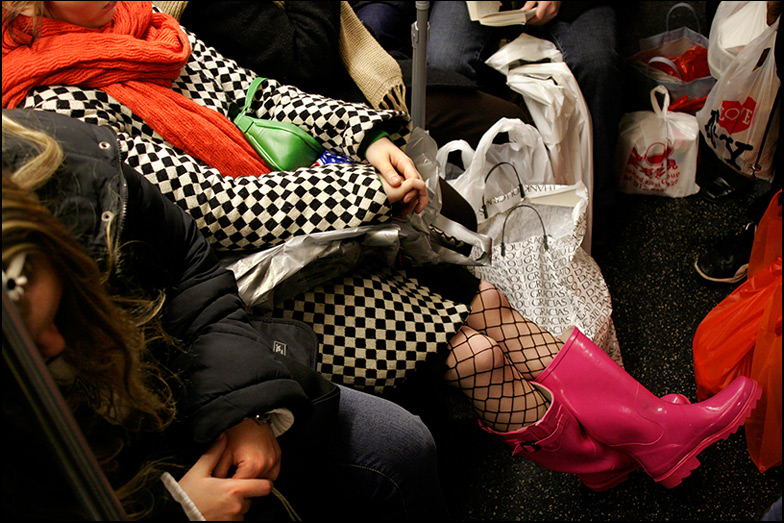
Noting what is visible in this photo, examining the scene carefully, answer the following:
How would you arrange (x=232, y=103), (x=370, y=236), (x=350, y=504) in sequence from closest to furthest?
(x=350, y=504)
(x=370, y=236)
(x=232, y=103)

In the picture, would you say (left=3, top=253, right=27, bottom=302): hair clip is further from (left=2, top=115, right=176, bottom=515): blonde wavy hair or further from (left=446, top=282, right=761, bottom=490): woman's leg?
(left=446, top=282, right=761, bottom=490): woman's leg

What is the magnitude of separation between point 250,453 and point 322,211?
1.35 feet

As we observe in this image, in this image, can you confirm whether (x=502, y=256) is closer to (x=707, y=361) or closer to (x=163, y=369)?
(x=707, y=361)

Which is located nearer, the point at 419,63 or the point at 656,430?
the point at 656,430

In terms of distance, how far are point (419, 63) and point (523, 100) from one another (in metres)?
0.56

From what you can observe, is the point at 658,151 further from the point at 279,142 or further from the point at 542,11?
the point at 279,142

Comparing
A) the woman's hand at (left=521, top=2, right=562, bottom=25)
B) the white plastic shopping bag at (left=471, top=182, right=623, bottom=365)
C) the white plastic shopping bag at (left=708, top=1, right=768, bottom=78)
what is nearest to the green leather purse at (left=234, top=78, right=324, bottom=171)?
the white plastic shopping bag at (left=471, top=182, right=623, bottom=365)

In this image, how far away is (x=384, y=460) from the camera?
3.08 ft

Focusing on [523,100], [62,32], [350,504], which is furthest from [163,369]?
[523,100]

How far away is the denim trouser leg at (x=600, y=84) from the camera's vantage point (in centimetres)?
174

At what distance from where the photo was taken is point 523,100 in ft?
5.66

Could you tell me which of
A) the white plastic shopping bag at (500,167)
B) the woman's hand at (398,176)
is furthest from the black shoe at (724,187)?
the woman's hand at (398,176)

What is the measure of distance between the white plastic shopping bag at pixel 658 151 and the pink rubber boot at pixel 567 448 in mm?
844

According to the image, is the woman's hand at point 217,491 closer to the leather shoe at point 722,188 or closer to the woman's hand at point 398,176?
the woman's hand at point 398,176
